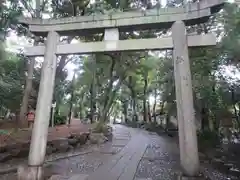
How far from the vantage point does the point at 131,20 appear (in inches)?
197

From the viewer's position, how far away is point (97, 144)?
11023 millimetres

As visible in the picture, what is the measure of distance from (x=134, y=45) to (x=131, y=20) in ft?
2.24

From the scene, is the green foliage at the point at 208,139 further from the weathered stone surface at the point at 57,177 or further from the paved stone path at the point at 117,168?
the weathered stone surface at the point at 57,177

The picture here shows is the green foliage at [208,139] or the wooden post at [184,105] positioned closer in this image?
the wooden post at [184,105]

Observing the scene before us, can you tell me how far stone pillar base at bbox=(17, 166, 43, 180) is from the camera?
4641mm

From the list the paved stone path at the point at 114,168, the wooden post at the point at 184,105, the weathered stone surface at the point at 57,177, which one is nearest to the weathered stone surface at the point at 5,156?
the paved stone path at the point at 114,168

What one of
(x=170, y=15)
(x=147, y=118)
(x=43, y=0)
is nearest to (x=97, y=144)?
(x=170, y=15)

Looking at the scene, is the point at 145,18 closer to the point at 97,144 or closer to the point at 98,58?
the point at 97,144

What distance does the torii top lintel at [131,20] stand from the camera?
4.56m

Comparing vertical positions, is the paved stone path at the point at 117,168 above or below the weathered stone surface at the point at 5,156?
below

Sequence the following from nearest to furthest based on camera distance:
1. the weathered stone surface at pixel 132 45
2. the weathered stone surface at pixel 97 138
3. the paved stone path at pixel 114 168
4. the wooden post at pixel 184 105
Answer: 1. the wooden post at pixel 184 105
2. the weathered stone surface at pixel 132 45
3. the paved stone path at pixel 114 168
4. the weathered stone surface at pixel 97 138

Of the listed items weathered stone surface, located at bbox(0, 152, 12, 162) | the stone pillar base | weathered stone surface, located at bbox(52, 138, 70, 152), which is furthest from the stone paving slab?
weathered stone surface, located at bbox(0, 152, 12, 162)

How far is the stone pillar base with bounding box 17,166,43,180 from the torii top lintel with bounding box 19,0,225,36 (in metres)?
3.64

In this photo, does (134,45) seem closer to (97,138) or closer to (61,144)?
(61,144)
